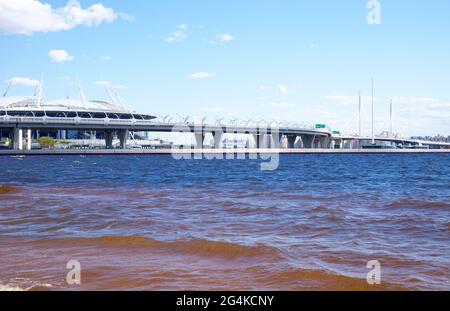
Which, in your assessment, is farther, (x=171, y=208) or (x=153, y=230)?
(x=171, y=208)

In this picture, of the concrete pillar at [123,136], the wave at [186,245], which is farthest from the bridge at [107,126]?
the wave at [186,245]

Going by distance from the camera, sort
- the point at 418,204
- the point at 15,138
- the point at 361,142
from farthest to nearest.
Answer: the point at 361,142, the point at 15,138, the point at 418,204

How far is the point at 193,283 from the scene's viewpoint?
8.45 metres

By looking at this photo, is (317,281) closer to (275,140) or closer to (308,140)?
(275,140)

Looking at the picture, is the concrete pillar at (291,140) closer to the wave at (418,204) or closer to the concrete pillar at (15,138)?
the concrete pillar at (15,138)

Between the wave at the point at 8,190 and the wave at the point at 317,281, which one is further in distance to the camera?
the wave at the point at 8,190

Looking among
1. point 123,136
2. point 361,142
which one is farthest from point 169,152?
point 361,142

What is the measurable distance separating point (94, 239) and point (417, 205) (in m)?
13.7

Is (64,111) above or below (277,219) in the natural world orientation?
above

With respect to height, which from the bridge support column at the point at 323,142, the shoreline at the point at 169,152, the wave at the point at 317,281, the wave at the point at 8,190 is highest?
the bridge support column at the point at 323,142

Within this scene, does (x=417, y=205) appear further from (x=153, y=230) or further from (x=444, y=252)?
(x=153, y=230)

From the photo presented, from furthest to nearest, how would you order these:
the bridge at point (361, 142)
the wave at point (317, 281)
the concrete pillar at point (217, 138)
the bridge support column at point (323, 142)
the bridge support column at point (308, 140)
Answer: the bridge at point (361, 142) < the bridge support column at point (323, 142) < the bridge support column at point (308, 140) < the concrete pillar at point (217, 138) < the wave at point (317, 281)
